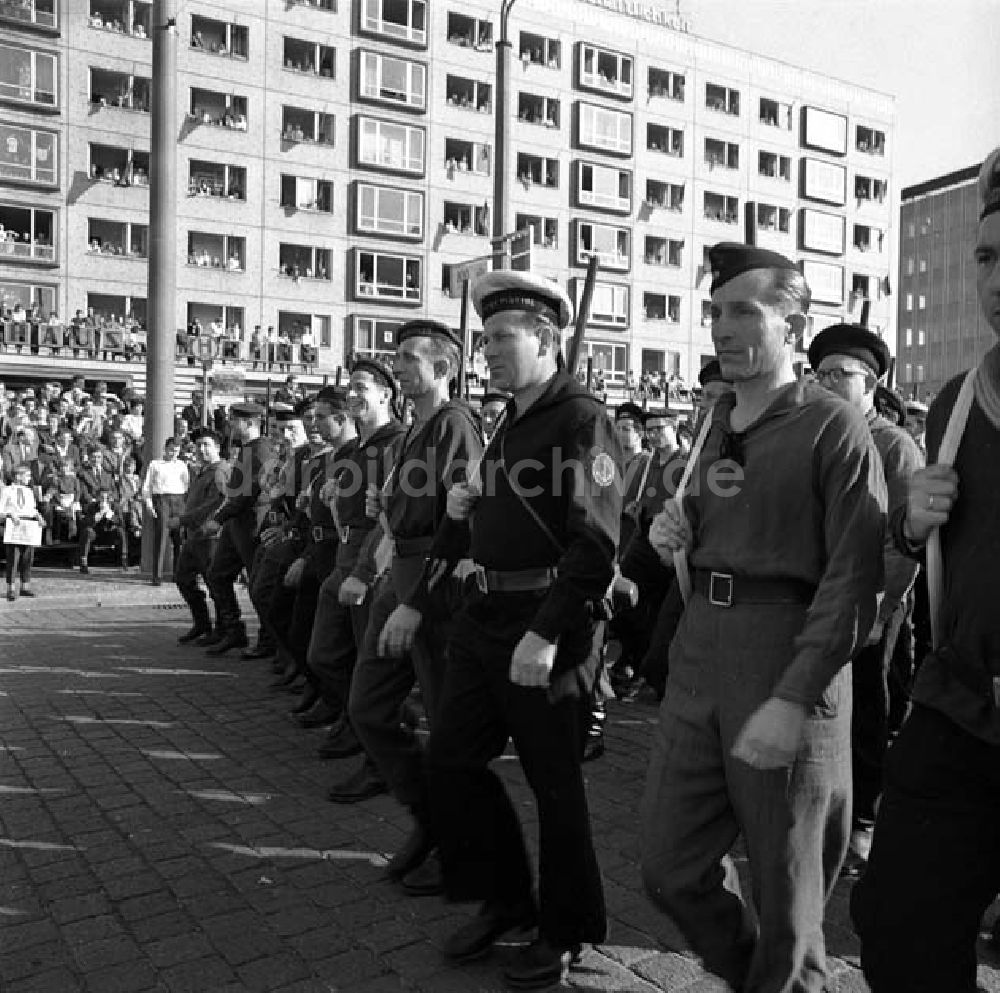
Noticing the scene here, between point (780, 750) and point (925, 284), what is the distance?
117036 millimetres

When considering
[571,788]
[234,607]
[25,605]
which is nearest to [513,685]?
[571,788]

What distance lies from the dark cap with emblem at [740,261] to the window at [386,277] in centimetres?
3990

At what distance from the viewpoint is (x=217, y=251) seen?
39094 mm

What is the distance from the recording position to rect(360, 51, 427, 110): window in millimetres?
41844

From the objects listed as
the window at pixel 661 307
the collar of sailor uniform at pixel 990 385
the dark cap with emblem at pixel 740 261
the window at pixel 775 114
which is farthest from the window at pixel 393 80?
the collar of sailor uniform at pixel 990 385

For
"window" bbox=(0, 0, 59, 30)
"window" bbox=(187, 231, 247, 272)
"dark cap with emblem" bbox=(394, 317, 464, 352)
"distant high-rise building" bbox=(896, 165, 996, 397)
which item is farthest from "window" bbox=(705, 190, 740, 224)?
"distant high-rise building" bbox=(896, 165, 996, 397)

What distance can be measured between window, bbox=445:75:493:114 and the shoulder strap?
4489 cm

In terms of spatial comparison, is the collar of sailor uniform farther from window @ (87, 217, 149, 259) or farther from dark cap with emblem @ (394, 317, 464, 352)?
window @ (87, 217, 149, 259)

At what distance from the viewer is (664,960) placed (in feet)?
11.4

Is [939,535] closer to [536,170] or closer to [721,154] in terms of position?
[536,170]

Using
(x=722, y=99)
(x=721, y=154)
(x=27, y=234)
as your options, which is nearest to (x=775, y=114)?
(x=722, y=99)

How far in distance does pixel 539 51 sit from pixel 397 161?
9.33m

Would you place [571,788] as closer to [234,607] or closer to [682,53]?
[234,607]

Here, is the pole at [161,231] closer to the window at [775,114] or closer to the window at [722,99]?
the window at [722,99]
